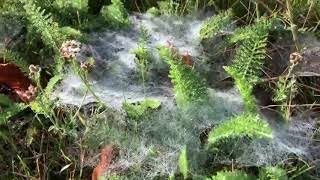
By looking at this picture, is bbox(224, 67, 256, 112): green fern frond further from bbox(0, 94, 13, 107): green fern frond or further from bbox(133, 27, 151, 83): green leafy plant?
bbox(0, 94, 13, 107): green fern frond

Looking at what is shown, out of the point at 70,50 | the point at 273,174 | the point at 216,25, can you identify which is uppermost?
the point at 70,50

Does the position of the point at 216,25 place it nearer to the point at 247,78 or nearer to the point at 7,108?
the point at 247,78

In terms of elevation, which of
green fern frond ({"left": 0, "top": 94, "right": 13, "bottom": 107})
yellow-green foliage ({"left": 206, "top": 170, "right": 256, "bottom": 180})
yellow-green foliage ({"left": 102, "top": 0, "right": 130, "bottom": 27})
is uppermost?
yellow-green foliage ({"left": 102, "top": 0, "right": 130, "bottom": 27})

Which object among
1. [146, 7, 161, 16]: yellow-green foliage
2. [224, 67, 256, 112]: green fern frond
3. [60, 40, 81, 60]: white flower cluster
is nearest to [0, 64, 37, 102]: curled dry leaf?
[60, 40, 81, 60]: white flower cluster

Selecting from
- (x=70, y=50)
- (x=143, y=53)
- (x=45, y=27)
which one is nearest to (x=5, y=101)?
(x=45, y=27)

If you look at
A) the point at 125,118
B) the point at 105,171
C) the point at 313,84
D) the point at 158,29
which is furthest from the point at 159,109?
the point at 313,84

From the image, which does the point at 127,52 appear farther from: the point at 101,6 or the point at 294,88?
the point at 294,88

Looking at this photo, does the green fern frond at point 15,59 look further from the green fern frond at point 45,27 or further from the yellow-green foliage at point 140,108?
the yellow-green foliage at point 140,108
